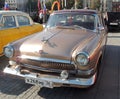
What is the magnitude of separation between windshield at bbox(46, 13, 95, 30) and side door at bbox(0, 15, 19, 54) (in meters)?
1.59

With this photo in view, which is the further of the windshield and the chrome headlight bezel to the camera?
the windshield

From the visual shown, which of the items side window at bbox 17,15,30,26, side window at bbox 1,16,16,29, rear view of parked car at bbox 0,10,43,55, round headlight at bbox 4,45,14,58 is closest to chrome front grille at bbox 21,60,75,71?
round headlight at bbox 4,45,14,58

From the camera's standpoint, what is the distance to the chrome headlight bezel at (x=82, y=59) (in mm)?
4473

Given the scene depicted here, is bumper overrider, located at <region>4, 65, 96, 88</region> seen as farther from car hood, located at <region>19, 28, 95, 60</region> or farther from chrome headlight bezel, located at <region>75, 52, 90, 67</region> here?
car hood, located at <region>19, 28, 95, 60</region>

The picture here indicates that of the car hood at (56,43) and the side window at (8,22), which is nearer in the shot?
the car hood at (56,43)

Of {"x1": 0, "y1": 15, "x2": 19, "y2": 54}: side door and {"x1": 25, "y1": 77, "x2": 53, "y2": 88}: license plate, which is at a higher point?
{"x1": 0, "y1": 15, "x2": 19, "y2": 54}: side door

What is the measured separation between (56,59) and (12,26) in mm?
3671

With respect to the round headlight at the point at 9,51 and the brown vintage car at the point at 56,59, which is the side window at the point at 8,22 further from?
the round headlight at the point at 9,51

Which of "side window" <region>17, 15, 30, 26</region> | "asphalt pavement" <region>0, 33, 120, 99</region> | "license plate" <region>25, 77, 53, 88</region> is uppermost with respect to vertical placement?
"side window" <region>17, 15, 30, 26</region>

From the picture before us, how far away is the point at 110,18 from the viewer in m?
15.9

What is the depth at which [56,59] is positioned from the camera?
15.1 ft

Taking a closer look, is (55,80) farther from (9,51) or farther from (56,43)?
(9,51)

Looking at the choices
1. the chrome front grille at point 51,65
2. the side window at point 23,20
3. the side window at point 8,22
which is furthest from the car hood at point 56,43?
the side window at point 23,20

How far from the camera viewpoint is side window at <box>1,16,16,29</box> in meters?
7.46
